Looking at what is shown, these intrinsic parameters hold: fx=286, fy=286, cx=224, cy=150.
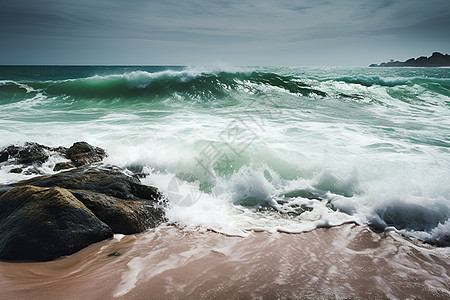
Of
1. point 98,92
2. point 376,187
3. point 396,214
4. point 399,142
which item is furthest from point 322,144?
point 98,92

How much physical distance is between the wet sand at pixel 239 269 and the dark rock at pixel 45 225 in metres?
0.11

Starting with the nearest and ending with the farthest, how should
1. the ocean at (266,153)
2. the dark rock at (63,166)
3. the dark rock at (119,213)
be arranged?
the dark rock at (119,213) → the ocean at (266,153) → the dark rock at (63,166)

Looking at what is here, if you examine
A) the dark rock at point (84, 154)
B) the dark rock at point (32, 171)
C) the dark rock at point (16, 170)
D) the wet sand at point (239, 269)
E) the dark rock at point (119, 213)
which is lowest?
the wet sand at point (239, 269)

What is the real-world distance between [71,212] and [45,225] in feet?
0.81

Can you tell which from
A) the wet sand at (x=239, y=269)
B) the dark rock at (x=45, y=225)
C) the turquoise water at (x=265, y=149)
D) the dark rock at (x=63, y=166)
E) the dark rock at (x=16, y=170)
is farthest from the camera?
the dark rock at (x=63, y=166)

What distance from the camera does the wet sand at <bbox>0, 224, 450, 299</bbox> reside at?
2.21m

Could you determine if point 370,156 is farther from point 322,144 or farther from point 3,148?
point 3,148

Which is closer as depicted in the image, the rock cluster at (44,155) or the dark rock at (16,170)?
the dark rock at (16,170)

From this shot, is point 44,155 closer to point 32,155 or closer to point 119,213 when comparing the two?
point 32,155

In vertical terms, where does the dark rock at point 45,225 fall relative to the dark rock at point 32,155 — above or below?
below

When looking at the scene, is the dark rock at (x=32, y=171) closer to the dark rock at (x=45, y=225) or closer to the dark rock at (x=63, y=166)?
the dark rock at (x=63, y=166)

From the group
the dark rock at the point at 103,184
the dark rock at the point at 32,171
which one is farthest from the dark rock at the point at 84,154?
the dark rock at the point at 103,184

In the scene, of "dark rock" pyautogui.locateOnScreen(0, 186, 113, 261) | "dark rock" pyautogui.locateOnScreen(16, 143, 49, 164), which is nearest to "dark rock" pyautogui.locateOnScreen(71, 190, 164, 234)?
"dark rock" pyautogui.locateOnScreen(0, 186, 113, 261)

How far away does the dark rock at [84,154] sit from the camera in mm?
5206
